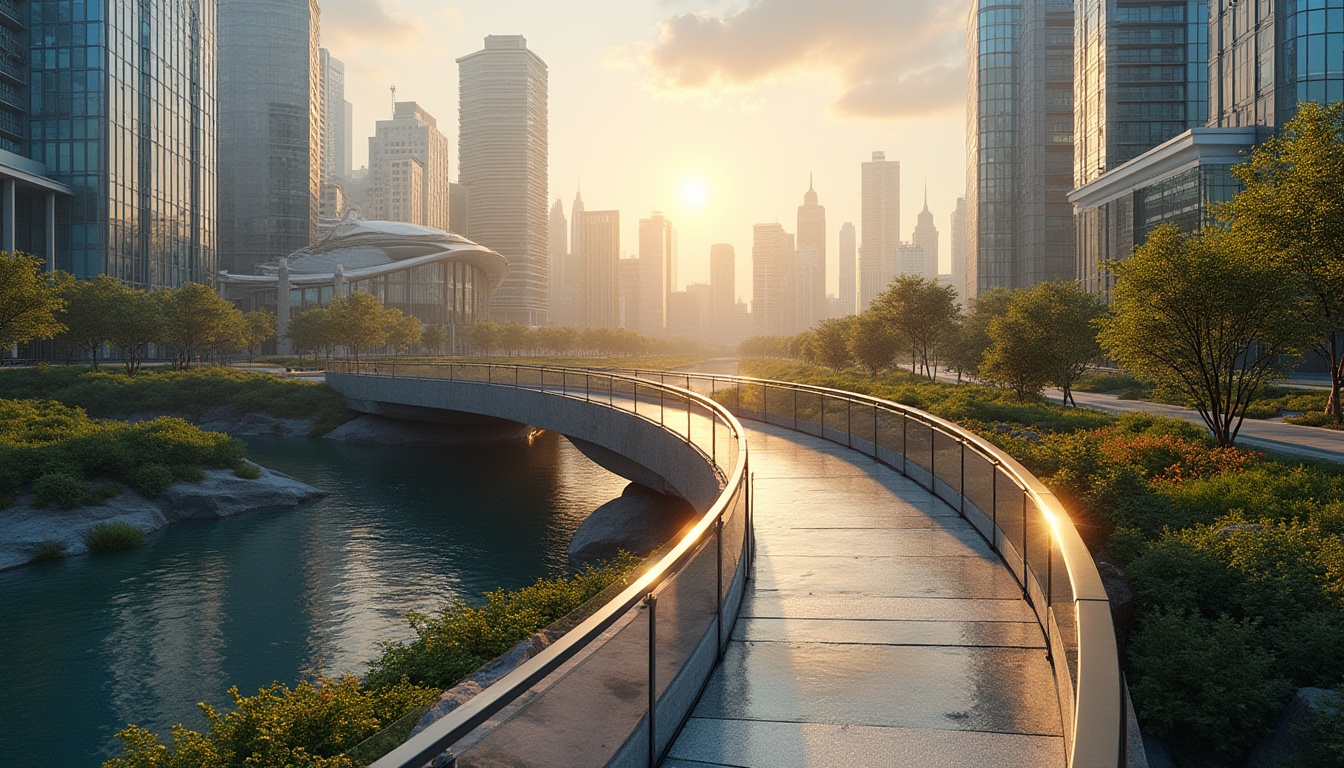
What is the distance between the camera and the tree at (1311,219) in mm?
21500

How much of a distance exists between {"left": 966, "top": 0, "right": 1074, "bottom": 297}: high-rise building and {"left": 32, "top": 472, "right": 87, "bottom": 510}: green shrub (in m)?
107

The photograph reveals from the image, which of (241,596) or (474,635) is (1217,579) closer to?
(474,635)

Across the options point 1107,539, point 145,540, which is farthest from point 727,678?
point 145,540

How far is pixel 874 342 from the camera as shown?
49219 mm

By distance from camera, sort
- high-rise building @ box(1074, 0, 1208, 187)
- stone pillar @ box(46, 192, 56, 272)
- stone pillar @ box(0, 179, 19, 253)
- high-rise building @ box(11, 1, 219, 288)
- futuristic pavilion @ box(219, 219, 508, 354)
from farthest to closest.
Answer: futuristic pavilion @ box(219, 219, 508, 354) → high-rise building @ box(1074, 0, 1208, 187) → high-rise building @ box(11, 1, 219, 288) → stone pillar @ box(46, 192, 56, 272) → stone pillar @ box(0, 179, 19, 253)

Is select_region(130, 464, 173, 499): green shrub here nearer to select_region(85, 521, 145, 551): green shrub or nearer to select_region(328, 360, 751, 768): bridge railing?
select_region(85, 521, 145, 551): green shrub

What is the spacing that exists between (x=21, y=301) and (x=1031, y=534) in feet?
141

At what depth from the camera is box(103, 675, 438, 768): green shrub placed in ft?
25.9

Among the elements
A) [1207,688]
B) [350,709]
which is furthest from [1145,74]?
[350,709]

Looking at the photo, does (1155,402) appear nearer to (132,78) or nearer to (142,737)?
(142,737)

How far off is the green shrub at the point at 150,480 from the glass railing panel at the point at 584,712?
25.7 meters

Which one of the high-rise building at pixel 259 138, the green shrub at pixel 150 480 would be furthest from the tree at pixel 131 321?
the high-rise building at pixel 259 138

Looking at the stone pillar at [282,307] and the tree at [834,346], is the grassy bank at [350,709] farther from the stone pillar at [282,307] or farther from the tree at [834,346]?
the stone pillar at [282,307]

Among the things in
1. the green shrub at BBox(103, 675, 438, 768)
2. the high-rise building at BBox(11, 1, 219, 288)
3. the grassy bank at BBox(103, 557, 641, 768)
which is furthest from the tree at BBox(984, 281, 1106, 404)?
the high-rise building at BBox(11, 1, 219, 288)
